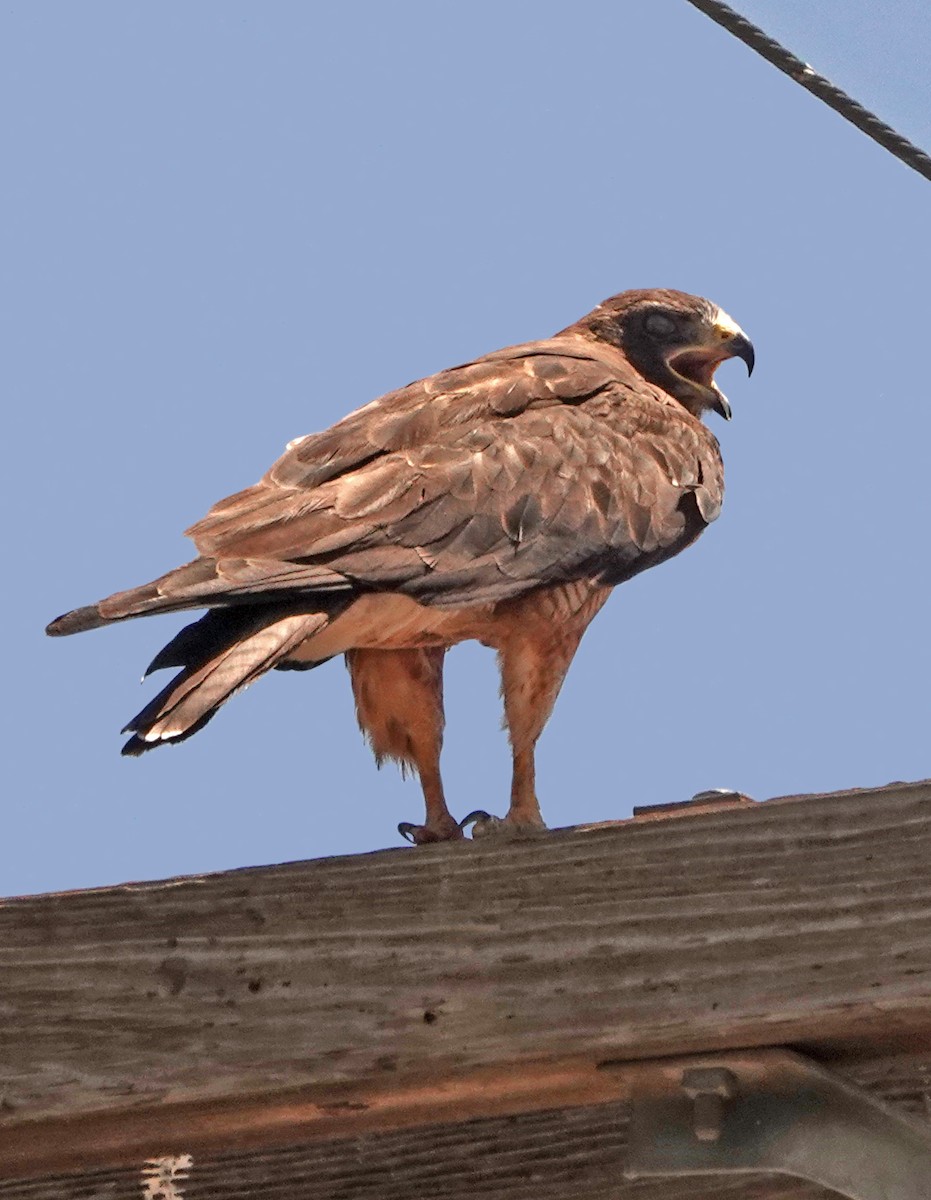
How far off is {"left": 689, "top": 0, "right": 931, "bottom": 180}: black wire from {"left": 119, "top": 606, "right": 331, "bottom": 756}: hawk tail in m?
1.14

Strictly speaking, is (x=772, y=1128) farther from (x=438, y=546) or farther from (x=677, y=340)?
(x=677, y=340)

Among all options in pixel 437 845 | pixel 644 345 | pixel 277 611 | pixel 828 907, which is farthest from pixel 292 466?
pixel 644 345

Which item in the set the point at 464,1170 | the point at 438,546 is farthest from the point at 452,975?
the point at 438,546

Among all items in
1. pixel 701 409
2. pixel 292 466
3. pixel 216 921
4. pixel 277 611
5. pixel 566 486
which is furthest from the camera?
pixel 701 409

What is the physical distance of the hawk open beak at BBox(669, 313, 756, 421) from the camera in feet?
17.8

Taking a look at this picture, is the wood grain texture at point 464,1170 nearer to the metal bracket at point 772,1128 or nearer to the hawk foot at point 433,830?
the metal bracket at point 772,1128

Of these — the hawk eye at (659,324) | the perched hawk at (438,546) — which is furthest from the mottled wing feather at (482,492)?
the hawk eye at (659,324)

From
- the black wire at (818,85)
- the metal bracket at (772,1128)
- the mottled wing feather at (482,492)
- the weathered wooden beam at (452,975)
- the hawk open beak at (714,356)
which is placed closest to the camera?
the metal bracket at (772,1128)

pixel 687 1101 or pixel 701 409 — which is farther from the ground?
pixel 701 409

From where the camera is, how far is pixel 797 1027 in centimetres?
157

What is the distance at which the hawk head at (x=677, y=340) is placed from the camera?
214 inches

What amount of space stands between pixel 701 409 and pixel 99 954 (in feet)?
12.7

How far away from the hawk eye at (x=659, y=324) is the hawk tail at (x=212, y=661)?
2832mm

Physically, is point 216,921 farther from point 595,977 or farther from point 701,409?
point 701,409
